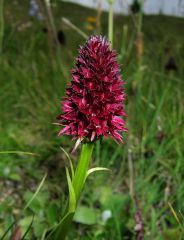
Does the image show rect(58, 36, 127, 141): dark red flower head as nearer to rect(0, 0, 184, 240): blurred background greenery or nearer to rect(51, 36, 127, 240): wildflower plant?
rect(51, 36, 127, 240): wildflower plant

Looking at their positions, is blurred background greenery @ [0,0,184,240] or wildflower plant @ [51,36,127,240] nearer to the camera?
wildflower plant @ [51,36,127,240]

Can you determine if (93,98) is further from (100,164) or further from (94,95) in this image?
(100,164)

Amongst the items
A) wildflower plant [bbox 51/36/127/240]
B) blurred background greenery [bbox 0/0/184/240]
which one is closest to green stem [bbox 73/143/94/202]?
wildflower plant [bbox 51/36/127/240]

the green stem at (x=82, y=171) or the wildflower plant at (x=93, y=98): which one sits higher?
the wildflower plant at (x=93, y=98)

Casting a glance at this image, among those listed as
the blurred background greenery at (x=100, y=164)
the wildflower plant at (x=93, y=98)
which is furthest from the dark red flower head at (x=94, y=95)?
the blurred background greenery at (x=100, y=164)

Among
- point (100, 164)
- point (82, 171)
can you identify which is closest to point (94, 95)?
point (82, 171)

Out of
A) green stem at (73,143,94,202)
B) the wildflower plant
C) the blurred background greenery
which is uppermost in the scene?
the wildflower plant

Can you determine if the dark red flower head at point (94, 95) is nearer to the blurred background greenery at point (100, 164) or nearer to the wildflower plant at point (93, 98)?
the wildflower plant at point (93, 98)

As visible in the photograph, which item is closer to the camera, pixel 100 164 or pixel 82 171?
pixel 82 171
